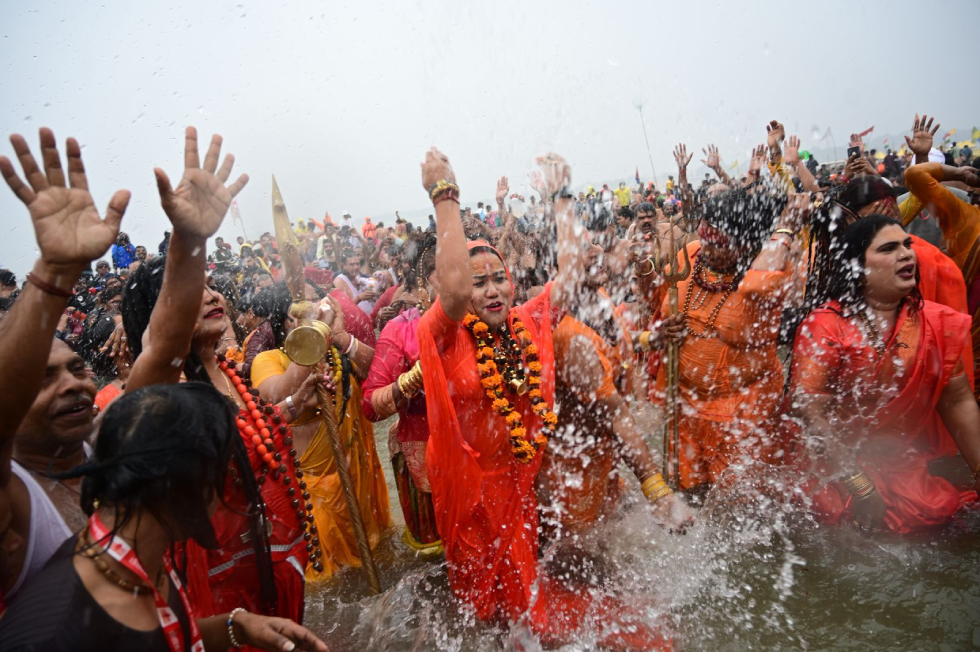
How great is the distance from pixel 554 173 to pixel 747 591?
257cm

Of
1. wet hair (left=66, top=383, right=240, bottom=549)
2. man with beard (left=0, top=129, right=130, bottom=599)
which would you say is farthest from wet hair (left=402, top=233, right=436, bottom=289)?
wet hair (left=66, top=383, right=240, bottom=549)

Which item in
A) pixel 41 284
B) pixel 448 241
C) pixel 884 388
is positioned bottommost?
pixel 884 388

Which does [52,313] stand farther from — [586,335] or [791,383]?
[791,383]

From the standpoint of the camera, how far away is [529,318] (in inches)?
133

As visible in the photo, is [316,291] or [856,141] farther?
[856,141]

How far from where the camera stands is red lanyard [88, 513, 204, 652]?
4.91 feet

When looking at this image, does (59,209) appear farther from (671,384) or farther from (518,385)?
(671,384)

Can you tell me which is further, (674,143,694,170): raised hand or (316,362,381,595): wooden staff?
(674,143,694,170): raised hand

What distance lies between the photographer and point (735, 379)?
4.29 meters

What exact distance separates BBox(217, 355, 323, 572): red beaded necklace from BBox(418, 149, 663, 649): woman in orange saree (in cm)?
65

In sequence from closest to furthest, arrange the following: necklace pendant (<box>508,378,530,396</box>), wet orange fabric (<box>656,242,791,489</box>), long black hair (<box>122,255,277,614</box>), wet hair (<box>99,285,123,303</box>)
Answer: long black hair (<box>122,255,277,614</box>) < necklace pendant (<box>508,378,530,396</box>) < wet orange fabric (<box>656,242,791,489</box>) < wet hair (<box>99,285,123,303</box>)

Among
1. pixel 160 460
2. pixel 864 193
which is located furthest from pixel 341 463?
pixel 864 193

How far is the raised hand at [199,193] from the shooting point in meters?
1.91

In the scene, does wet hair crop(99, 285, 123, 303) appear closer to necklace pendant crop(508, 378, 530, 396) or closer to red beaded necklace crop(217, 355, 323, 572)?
red beaded necklace crop(217, 355, 323, 572)
